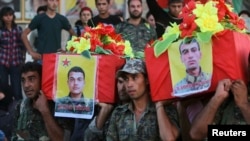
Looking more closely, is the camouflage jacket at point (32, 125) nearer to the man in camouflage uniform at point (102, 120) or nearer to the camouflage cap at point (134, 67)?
the man in camouflage uniform at point (102, 120)

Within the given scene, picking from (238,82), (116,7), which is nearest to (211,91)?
(238,82)

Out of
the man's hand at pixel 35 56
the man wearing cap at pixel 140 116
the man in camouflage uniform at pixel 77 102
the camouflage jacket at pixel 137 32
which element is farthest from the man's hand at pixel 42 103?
the man's hand at pixel 35 56

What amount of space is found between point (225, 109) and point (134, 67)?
2.89ft

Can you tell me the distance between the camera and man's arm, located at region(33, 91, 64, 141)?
22.4 feet

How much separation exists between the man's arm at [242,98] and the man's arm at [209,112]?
7cm

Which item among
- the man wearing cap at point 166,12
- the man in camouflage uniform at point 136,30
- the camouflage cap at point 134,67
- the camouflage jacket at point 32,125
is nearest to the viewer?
the camouflage cap at point 134,67

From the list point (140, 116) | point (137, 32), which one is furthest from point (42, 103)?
point (137, 32)

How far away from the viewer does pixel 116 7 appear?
501 inches

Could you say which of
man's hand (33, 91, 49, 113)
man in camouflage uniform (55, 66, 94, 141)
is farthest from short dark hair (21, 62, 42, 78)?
man in camouflage uniform (55, 66, 94, 141)

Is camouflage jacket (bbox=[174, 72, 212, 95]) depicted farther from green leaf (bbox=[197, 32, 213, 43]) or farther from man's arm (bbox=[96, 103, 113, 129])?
man's arm (bbox=[96, 103, 113, 129])

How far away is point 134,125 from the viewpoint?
6.05 meters

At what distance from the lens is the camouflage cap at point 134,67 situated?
20.2 feet

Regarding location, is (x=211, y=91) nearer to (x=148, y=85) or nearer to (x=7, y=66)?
(x=148, y=85)

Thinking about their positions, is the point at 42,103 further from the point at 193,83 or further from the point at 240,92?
the point at 240,92
